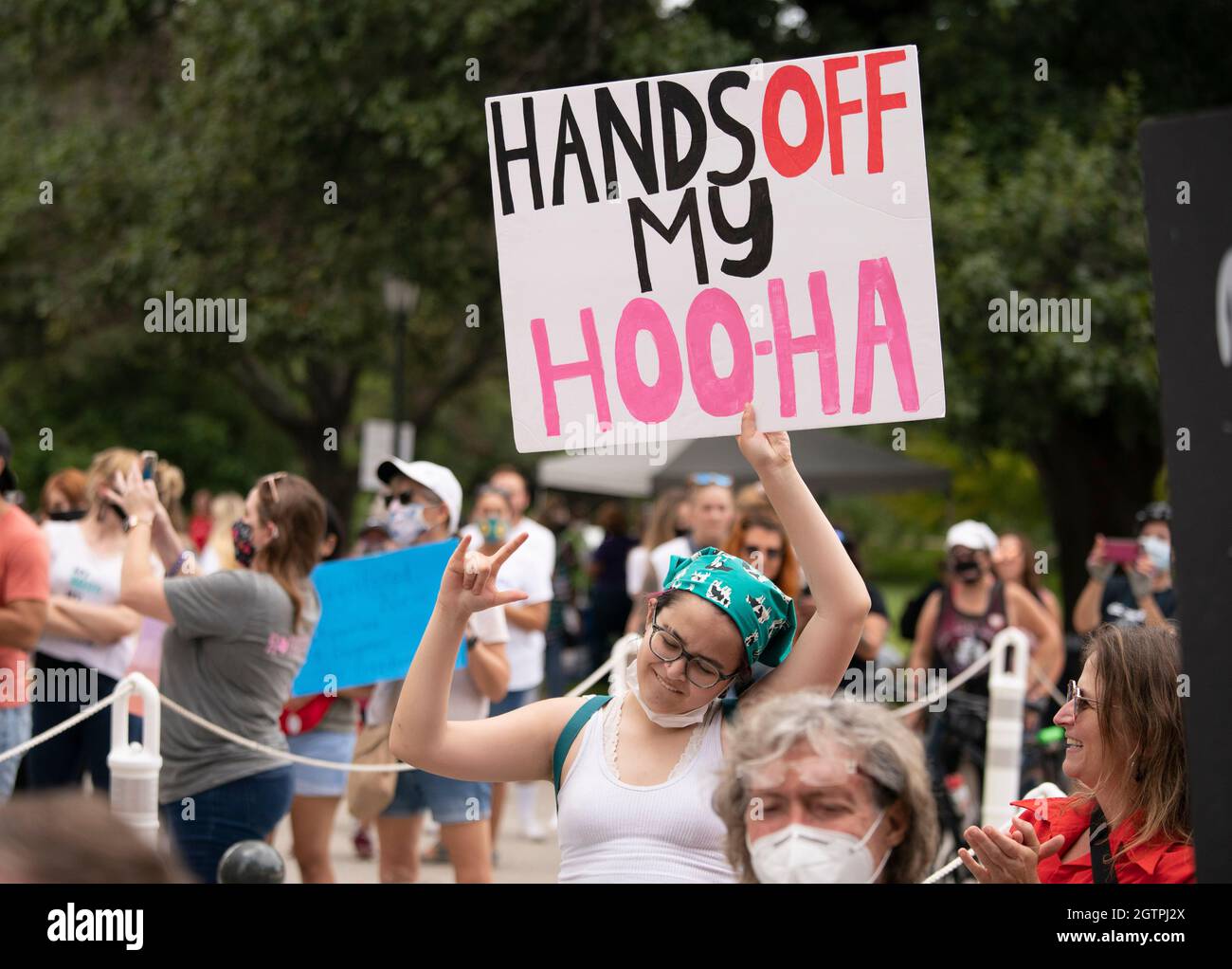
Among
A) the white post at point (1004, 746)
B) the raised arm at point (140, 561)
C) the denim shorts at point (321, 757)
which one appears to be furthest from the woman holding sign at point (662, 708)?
the white post at point (1004, 746)

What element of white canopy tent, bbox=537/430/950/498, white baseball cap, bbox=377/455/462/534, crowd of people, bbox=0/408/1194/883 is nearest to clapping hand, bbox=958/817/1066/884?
crowd of people, bbox=0/408/1194/883

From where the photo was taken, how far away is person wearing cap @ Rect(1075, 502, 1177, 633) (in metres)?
8.03

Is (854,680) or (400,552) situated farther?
(854,680)

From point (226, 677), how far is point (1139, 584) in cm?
522

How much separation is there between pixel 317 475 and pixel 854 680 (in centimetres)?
1765

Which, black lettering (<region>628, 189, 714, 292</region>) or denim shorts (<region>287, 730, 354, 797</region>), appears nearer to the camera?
black lettering (<region>628, 189, 714, 292</region>)

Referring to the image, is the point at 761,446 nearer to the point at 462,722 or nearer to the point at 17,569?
the point at 462,722

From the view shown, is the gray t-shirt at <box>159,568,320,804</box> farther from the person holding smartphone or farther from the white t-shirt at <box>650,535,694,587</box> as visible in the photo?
the white t-shirt at <box>650,535,694,587</box>

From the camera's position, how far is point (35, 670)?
6.30 m

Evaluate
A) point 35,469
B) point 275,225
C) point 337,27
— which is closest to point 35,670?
point 337,27

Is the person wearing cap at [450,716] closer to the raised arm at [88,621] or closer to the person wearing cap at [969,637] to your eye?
the raised arm at [88,621]

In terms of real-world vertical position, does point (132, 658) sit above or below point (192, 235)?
below

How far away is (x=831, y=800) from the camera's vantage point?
7.18ft

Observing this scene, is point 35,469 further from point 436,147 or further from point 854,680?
point 854,680
